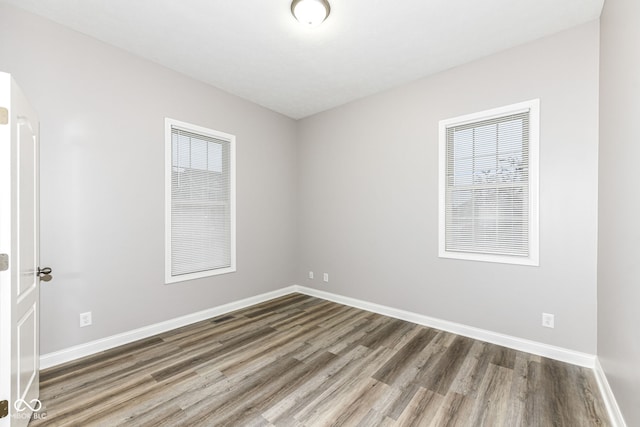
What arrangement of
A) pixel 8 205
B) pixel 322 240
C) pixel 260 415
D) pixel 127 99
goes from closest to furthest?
pixel 8 205 → pixel 260 415 → pixel 127 99 → pixel 322 240

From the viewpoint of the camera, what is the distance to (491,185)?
2934 mm

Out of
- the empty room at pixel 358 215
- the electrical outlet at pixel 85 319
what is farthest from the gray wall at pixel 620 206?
the electrical outlet at pixel 85 319

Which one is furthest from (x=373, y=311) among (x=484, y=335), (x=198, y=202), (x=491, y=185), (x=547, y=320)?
(x=198, y=202)

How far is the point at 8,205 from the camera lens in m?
1.41

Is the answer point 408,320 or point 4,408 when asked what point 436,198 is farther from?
point 4,408

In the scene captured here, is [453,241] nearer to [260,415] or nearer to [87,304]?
[260,415]

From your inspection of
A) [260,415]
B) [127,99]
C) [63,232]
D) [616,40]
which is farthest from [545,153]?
[63,232]

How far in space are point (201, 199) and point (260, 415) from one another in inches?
100.0

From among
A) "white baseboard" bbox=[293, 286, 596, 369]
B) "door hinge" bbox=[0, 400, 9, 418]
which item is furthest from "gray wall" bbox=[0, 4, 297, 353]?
"white baseboard" bbox=[293, 286, 596, 369]

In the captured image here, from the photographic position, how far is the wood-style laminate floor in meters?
1.82

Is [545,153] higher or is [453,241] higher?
[545,153]

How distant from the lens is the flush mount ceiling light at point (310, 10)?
218 centimetres

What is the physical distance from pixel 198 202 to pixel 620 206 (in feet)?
12.7

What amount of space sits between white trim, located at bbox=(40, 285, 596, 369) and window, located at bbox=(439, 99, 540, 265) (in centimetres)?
78
